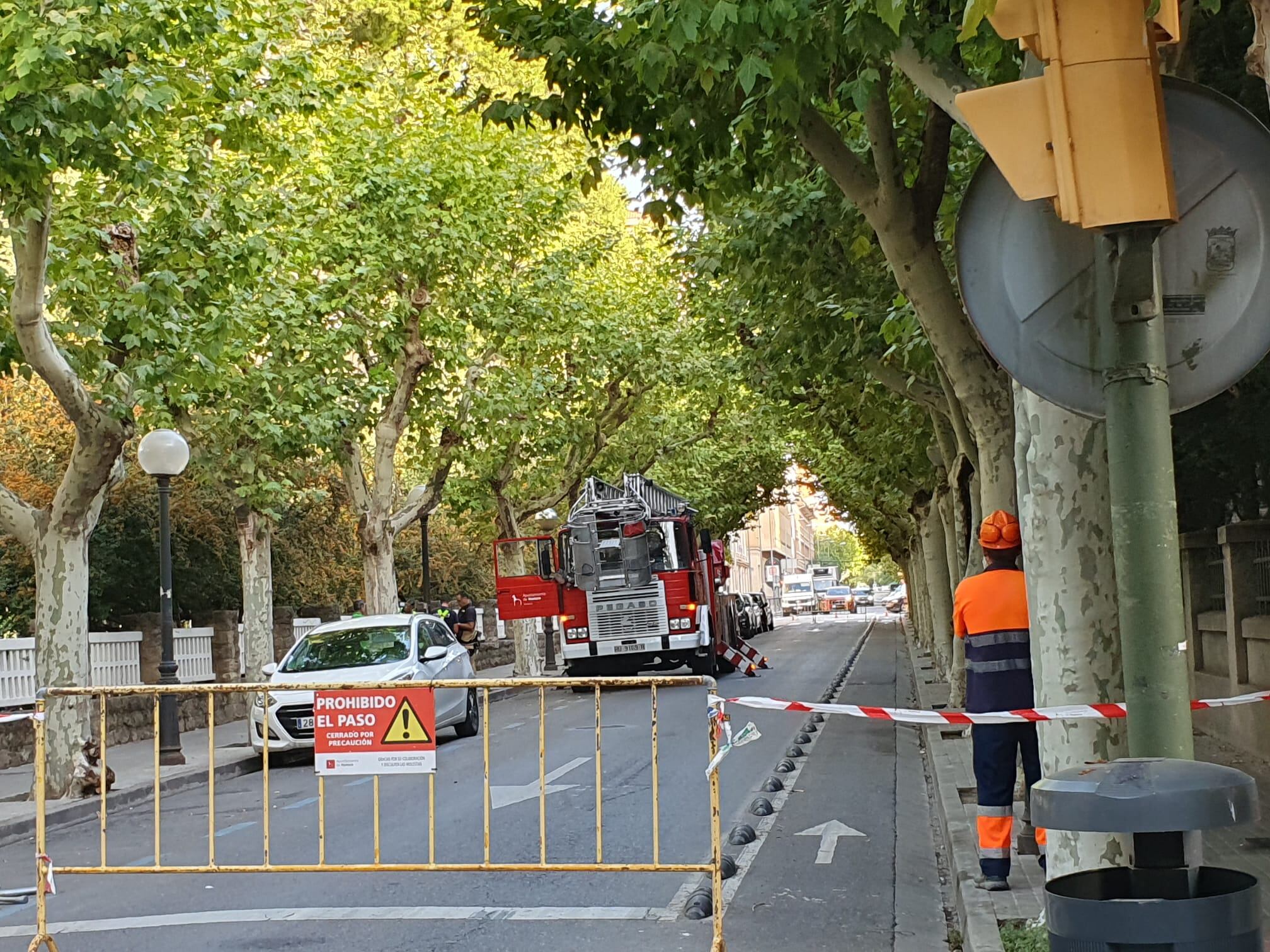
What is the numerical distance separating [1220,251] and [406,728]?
5.27m

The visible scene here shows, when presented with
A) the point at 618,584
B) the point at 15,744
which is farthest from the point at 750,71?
the point at 618,584

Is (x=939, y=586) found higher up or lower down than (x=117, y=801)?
higher up

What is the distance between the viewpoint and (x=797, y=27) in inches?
299

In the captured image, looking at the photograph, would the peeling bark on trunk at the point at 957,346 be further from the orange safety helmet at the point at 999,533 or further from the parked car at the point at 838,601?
the parked car at the point at 838,601

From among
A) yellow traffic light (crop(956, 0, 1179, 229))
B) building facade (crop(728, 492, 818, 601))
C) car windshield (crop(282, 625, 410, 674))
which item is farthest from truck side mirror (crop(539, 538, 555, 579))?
building facade (crop(728, 492, 818, 601))

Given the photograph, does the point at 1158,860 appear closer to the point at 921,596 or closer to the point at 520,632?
the point at 520,632

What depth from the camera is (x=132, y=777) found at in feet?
51.8

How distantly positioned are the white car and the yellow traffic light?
1380cm

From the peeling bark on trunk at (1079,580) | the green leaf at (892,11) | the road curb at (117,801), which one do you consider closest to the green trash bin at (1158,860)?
the peeling bark on trunk at (1079,580)

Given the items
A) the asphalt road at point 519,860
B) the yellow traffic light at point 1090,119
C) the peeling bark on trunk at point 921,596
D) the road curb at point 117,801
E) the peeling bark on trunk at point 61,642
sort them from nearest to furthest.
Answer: the yellow traffic light at point 1090,119 < the asphalt road at point 519,860 < the road curb at point 117,801 < the peeling bark on trunk at point 61,642 < the peeling bark on trunk at point 921,596

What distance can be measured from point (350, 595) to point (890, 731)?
60.1ft

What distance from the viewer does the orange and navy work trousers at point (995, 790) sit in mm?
7609

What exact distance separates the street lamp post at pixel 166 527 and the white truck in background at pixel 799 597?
294ft

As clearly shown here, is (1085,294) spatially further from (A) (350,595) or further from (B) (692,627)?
(A) (350,595)
